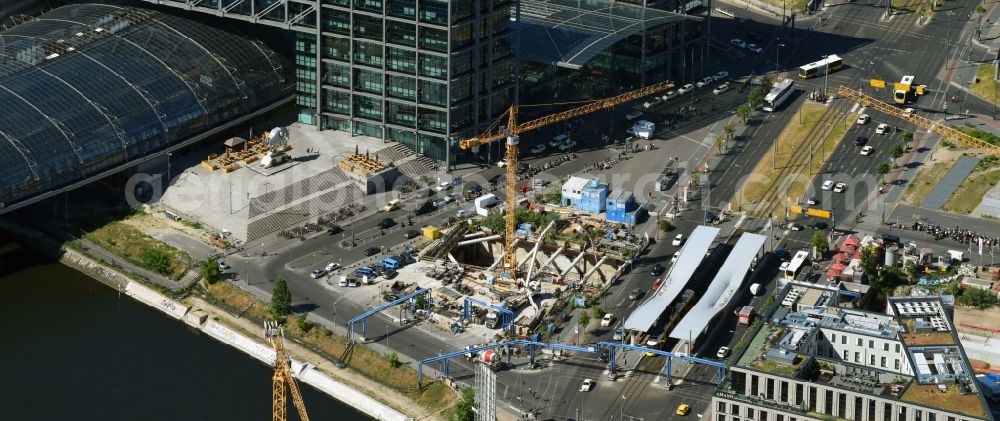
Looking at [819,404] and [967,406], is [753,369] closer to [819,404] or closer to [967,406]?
[819,404]

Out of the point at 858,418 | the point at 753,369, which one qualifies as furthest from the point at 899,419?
the point at 753,369

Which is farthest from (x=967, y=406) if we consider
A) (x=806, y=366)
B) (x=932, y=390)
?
(x=806, y=366)

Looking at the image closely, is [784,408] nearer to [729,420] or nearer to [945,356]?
[729,420]

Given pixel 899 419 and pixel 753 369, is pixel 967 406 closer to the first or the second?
pixel 899 419

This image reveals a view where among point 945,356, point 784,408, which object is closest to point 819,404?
point 784,408
